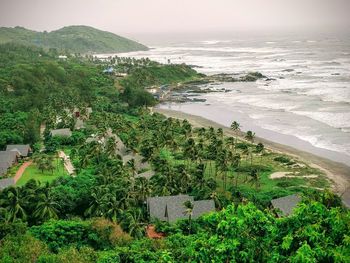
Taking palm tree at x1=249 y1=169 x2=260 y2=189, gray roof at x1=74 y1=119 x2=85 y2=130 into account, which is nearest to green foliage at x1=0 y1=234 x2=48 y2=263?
palm tree at x1=249 y1=169 x2=260 y2=189

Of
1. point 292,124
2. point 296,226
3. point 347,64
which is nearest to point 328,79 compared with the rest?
point 347,64

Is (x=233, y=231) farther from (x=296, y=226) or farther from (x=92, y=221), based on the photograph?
(x=92, y=221)

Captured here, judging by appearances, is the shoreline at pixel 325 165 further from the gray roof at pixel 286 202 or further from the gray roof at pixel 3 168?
the gray roof at pixel 3 168

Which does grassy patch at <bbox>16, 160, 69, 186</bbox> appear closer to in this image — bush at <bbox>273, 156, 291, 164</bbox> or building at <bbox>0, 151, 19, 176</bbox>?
building at <bbox>0, 151, 19, 176</bbox>

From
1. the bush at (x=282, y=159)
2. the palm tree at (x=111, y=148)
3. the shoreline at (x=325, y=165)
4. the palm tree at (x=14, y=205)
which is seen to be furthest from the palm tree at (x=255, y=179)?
the palm tree at (x=14, y=205)

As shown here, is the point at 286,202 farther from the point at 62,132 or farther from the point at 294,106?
the point at 294,106
